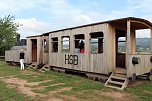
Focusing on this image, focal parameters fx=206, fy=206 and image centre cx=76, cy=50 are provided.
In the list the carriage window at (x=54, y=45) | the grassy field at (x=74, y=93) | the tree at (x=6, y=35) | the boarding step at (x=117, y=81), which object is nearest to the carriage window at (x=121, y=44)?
the boarding step at (x=117, y=81)

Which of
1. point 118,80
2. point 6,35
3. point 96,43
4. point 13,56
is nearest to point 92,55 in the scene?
point 96,43

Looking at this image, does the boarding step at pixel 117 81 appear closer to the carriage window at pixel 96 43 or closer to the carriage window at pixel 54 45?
the carriage window at pixel 96 43

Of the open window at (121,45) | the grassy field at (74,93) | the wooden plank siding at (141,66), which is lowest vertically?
the grassy field at (74,93)

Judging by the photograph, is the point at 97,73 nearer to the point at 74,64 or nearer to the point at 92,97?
the point at 74,64

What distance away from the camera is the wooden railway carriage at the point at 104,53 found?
10077 mm

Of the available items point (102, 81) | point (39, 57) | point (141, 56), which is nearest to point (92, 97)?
point (102, 81)

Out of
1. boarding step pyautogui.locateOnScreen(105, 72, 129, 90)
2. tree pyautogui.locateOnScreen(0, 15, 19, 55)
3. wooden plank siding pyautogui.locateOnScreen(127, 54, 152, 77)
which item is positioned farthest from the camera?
tree pyautogui.locateOnScreen(0, 15, 19, 55)

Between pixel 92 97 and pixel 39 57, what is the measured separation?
10.7 meters

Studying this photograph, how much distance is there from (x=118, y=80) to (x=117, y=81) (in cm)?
15

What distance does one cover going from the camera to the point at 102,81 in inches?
440

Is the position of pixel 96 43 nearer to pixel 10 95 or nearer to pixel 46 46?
pixel 46 46

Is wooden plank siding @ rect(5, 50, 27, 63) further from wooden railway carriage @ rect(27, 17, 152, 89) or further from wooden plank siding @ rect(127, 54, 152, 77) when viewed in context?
wooden plank siding @ rect(127, 54, 152, 77)

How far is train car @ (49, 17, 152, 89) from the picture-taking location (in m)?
10.0

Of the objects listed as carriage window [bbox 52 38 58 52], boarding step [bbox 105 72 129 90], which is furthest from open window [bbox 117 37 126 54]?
carriage window [bbox 52 38 58 52]
